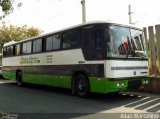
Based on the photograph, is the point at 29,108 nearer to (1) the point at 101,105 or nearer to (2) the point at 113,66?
(1) the point at 101,105

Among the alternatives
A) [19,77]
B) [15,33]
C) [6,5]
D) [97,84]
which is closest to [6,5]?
[6,5]

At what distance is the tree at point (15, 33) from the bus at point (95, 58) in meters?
29.1

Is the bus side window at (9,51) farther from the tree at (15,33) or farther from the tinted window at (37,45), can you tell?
the tree at (15,33)

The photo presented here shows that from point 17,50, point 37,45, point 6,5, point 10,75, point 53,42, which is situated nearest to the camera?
point 6,5

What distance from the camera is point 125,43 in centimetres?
1235

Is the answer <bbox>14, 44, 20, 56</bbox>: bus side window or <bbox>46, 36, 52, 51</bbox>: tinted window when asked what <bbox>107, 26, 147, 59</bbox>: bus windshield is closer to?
<bbox>46, 36, 52, 51</bbox>: tinted window

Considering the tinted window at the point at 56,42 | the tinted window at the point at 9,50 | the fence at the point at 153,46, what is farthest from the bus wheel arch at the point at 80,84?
the tinted window at the point at 9,50

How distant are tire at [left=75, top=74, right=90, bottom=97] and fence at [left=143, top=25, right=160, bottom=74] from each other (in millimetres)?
4091

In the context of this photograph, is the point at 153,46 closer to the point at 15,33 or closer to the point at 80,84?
the point at 80,84

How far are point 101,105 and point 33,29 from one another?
119 feet

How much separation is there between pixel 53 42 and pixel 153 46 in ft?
16.5

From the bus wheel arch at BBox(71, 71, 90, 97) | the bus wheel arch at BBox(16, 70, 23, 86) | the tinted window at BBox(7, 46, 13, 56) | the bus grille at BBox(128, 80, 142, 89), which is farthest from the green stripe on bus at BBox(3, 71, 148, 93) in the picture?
the tinted window at BBox(7, 46, 13, 56)

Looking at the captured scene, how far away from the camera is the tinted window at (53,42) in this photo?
1515cm

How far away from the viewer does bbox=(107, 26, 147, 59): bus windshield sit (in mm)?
11820
